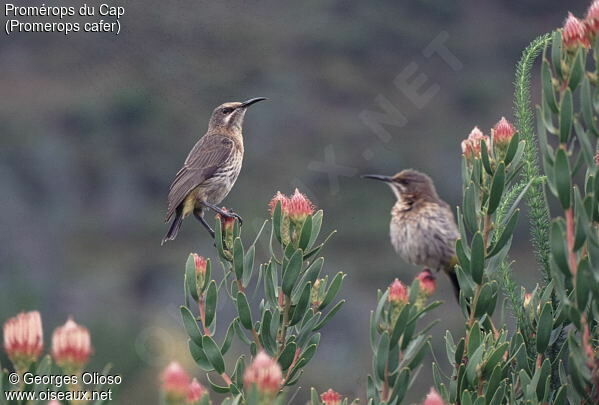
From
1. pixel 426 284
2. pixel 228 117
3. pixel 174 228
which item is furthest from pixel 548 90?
pixel 228 117

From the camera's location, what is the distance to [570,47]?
2326 mm

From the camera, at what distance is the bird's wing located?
16.0 feet

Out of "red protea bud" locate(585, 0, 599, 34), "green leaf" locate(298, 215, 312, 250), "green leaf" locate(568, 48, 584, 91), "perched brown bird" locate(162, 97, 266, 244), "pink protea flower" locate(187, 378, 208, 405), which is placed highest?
"perched brown bird" locate(162, 97, 266, 244)

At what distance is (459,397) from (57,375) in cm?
106

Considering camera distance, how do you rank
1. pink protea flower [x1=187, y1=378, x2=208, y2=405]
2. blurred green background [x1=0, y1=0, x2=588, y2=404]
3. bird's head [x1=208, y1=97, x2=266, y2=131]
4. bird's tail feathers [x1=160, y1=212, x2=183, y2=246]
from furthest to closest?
blurred green background [x1=0, y1=0, x2=588, y2=404]
bird's head [x1=208, y1=97, x2=266, y2=131]
bird's tail feathers [x1=160, y1=212, x2=183, y2=246]
pink protea flower [x1=187, y1=378, x2=208, y2=405]

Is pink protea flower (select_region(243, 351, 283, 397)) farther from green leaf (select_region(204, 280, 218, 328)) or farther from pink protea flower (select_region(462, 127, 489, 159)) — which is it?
pink protea flower (select_region(462, 127, 489, 159))

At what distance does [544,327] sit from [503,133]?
56 cm

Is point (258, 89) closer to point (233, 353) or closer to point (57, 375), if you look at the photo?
point (233, 353)

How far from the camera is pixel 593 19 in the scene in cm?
230

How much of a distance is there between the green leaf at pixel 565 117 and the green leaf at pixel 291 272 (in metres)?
0.75

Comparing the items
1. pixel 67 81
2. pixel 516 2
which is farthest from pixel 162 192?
pixel 516 2

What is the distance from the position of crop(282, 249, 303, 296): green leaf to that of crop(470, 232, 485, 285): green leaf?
0.45m

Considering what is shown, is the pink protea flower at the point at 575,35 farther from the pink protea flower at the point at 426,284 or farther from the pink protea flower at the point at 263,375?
the pink protea flower at the point at 263,375

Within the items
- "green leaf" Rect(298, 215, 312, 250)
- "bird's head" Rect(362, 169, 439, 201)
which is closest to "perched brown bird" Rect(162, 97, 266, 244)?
"bird's head" Rect(362, 169, 439, 201)
